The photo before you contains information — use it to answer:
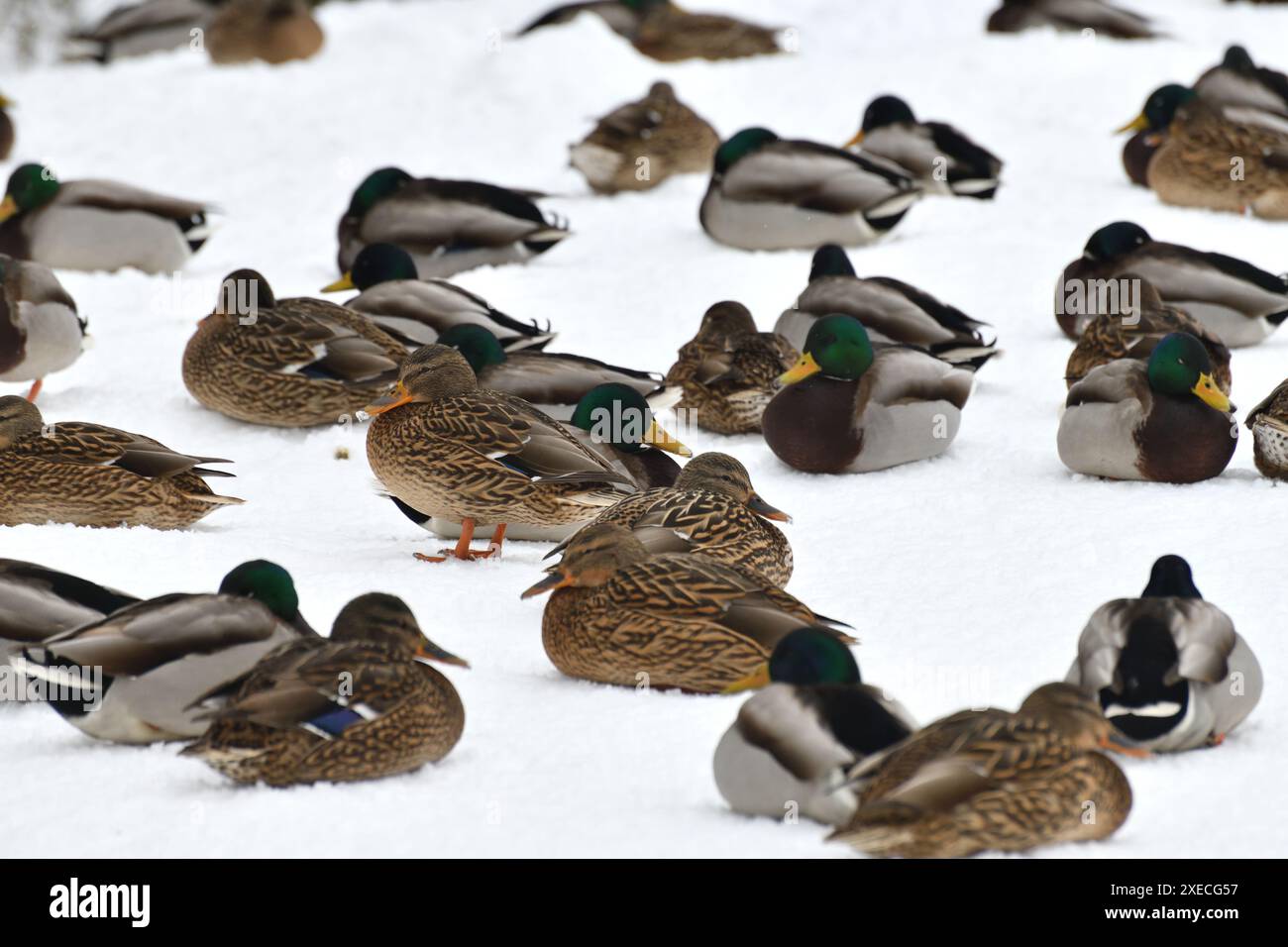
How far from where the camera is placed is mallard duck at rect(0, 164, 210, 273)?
966 cm

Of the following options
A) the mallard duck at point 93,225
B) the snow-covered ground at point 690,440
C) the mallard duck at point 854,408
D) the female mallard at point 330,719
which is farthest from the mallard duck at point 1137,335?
the mallard duck at point 93,225

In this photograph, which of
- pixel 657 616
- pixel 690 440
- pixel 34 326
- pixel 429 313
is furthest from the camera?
pixel 429 313

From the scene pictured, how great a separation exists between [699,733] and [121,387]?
4.23m

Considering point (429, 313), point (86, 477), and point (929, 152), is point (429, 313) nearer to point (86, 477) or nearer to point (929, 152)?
point (86, 477)

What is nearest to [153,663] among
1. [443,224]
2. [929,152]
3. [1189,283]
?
[1189,283]

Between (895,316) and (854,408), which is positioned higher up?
(895,316)

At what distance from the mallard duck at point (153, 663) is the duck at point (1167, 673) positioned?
179cm

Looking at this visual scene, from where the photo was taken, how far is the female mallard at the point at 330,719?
4199 millimetres

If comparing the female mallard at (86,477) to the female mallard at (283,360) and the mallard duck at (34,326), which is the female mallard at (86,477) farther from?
the mallard duck at (34,326)

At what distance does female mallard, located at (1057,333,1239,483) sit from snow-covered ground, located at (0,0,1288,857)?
0.09 m

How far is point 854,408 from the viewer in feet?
23.0

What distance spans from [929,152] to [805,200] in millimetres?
1280

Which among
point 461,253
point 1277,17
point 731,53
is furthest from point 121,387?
point 1277,17

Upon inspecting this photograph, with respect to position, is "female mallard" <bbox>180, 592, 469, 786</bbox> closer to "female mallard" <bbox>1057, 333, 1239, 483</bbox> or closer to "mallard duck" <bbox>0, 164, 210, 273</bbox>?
"female mallard" <bbox>1057, 333, 1239, 483</bbox>
